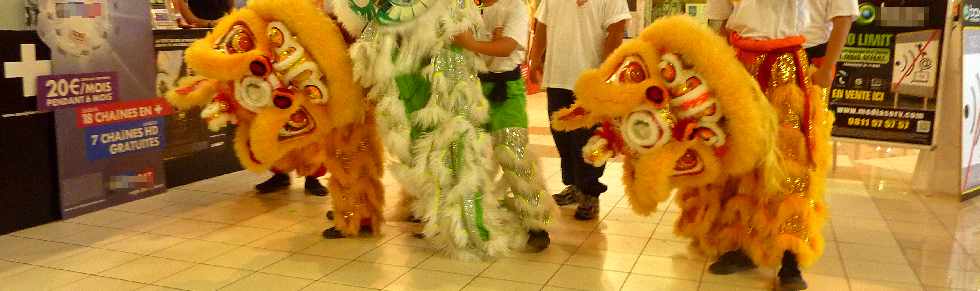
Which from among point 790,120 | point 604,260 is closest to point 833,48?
point 790,120

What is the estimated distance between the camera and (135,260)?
3197mm

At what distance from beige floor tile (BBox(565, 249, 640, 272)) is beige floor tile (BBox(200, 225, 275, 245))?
149 centimetres

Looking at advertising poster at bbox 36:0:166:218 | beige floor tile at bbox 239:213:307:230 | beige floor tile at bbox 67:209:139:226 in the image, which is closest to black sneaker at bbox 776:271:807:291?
beige floor tile at bbox 239:213:307:230

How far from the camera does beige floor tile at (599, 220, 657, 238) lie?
3580mm

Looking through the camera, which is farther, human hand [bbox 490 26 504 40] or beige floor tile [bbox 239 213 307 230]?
beige floor tile [bbox 239 213 307 230]

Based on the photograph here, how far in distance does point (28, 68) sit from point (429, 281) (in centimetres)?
221

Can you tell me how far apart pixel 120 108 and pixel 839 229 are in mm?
3781

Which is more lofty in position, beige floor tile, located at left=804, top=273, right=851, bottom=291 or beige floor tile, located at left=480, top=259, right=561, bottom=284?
beige floor tile, located at left=480, top=259, right=561, bottom=284

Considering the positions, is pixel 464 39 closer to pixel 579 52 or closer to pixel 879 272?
pixel 579 52

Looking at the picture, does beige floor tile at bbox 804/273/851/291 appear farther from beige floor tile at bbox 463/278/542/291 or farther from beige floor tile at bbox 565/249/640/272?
beige floor tile at bbox 463/278/542/291

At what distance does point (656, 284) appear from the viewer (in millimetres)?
2891

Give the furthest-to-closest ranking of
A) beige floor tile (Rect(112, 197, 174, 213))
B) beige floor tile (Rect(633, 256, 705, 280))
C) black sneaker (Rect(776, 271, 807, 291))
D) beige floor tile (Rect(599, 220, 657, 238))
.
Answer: beige floor tile (Rect(112, 197, 174, 213)) → beige floor tile (Rect(599, 220, 657, 238)) → beige floor tile (Rect(633, 256, 705, 280)) → black sneaker (Rect(776, 271, 807, 291))

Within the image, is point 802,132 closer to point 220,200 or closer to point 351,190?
point 351,190

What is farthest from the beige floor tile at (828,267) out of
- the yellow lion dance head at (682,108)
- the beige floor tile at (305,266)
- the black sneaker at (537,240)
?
the beige floor tile at (305,266)
